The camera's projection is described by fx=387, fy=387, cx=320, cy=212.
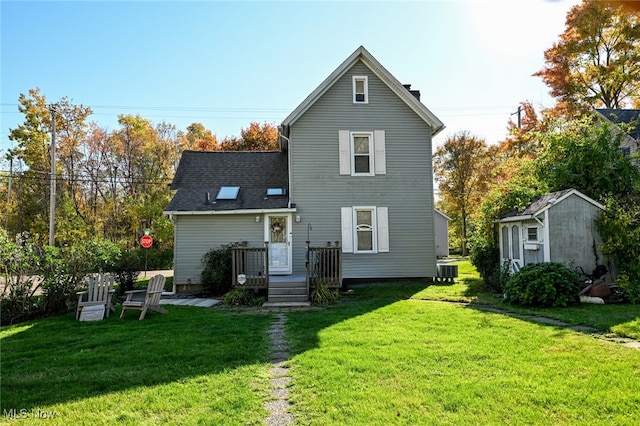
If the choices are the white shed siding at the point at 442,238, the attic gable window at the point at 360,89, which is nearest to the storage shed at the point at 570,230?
the attic gable window at the point at 360,89

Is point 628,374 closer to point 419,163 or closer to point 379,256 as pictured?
point 379,256

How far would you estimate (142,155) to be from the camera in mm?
29750

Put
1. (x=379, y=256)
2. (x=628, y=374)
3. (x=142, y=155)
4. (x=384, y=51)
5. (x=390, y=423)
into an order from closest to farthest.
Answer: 1. (x=390, y=423)
2. (x=628, y=374)
3. (x=379, y=256)
4. (x=384, y=51)
5. (x=142, y=155)

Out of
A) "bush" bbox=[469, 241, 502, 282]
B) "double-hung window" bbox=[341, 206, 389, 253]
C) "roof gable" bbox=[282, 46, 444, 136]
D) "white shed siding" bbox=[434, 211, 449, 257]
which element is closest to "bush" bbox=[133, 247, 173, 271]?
"roof gable" bbox=[282, 46, 444, 136]

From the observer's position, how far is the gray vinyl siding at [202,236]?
44.6 feet

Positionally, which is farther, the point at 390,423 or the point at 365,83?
the point at 365,83

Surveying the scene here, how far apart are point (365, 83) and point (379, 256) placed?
6363 mm

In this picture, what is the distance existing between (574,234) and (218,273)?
1021 cm

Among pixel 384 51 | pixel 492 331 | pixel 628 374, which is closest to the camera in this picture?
pixel 628 374

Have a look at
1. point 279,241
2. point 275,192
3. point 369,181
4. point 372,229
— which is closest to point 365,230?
point 372,229

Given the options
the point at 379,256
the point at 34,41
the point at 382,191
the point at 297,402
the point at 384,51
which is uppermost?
the point at 384,51

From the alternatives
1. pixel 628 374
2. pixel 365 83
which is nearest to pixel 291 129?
pixel 365 83

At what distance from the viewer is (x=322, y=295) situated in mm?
10906

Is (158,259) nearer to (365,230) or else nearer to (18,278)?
(18,278)
